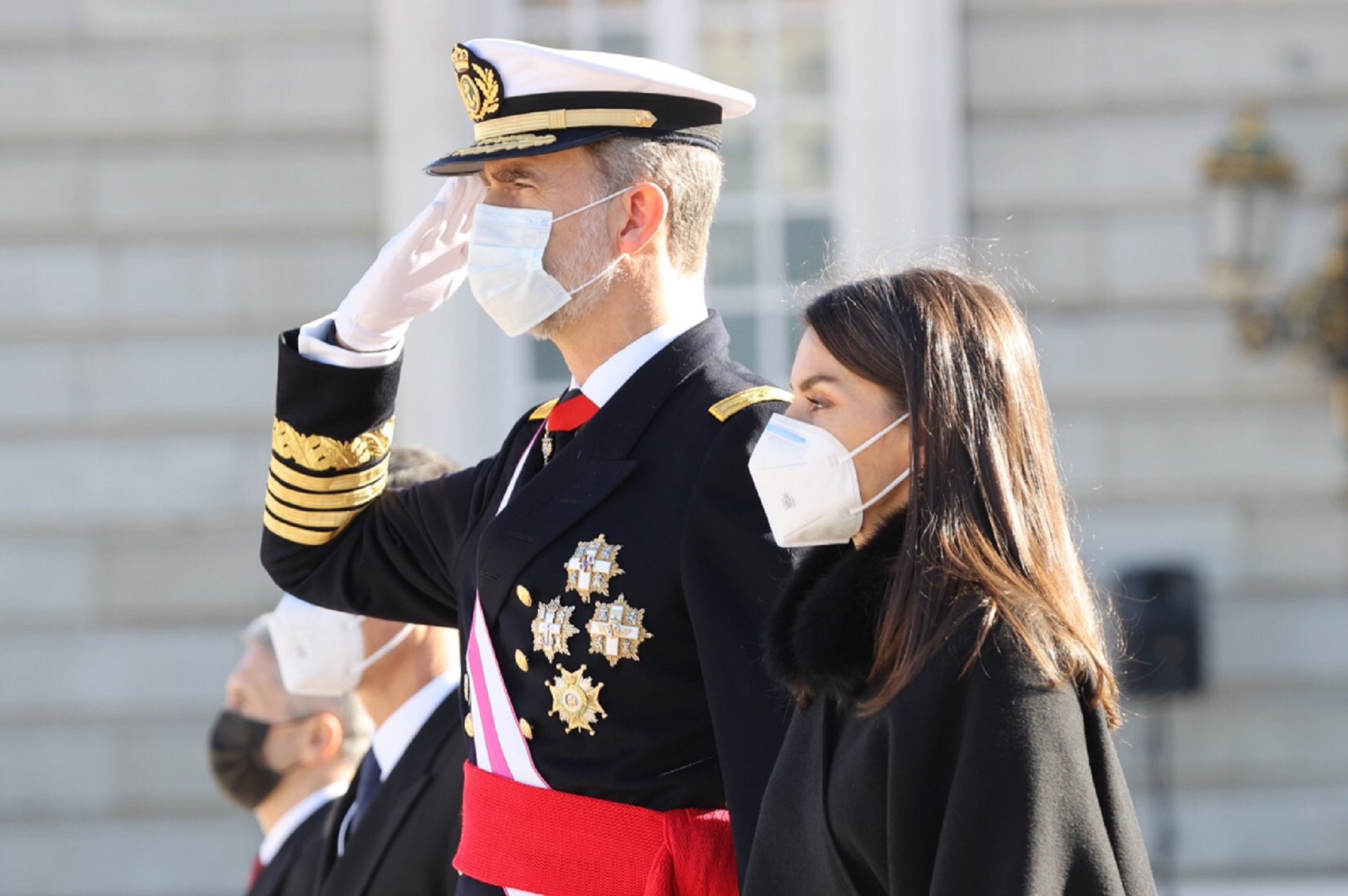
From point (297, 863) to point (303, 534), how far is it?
1038mm

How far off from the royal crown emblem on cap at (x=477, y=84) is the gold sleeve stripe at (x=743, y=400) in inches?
23.2

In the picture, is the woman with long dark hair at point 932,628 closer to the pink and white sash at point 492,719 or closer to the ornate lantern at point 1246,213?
the pink and white sash at point 492,719

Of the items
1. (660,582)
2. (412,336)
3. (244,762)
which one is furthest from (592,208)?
(412,336)

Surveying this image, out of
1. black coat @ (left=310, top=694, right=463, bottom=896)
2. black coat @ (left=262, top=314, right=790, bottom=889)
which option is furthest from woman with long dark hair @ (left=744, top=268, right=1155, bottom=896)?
black coat @ (left=310, top=694, right=463, bottom=896)

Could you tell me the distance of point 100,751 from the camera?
7.50 meters

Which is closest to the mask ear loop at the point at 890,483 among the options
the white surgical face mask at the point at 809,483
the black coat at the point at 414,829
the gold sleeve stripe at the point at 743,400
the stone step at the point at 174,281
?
the white surgical face mask at the point at 809,483

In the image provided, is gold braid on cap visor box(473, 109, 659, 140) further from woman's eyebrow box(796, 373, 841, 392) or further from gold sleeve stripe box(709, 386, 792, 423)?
woman's eyebrow box(796, 373, 841, 392)

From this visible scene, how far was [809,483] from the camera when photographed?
2.25m

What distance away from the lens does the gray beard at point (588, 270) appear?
2.78 metres

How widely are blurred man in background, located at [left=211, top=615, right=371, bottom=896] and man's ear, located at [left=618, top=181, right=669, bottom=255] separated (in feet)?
5.32

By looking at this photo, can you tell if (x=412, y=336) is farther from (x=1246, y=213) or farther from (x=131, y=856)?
(x=1246, y=213)

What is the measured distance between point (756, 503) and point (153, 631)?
5460 mm

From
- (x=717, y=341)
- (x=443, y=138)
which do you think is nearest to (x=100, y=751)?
(x=443, y=138)

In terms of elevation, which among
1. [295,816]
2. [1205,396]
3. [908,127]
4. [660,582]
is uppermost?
[908,127]
